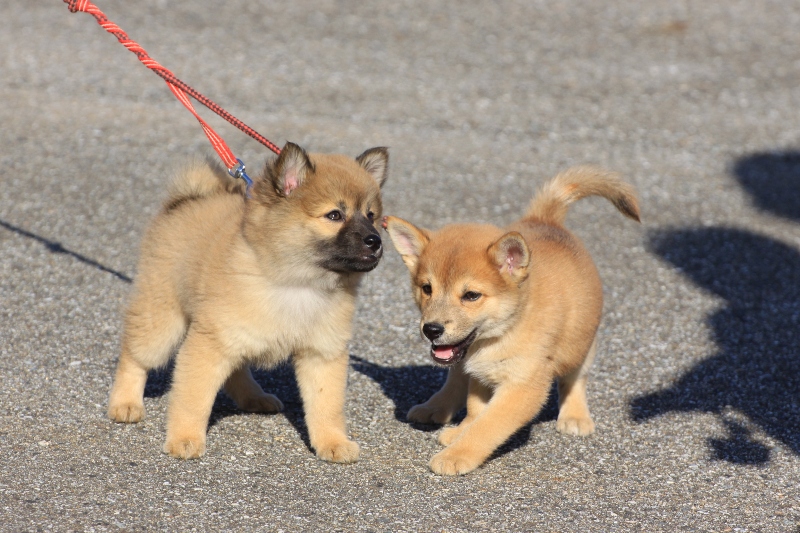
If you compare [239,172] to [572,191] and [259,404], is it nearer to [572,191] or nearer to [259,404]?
[259,404]

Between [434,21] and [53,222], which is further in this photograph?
[434,21]

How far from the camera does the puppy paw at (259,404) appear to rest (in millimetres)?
5039

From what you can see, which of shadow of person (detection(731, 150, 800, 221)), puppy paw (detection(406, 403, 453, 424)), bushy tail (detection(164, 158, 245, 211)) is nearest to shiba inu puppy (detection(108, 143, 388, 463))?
bushy tail (detection(164, 158, 245, 211))

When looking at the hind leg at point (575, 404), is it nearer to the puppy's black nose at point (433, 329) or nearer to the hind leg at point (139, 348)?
the puppy's black nose at point (433, 329)

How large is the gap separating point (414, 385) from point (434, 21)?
10.2m

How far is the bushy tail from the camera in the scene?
4.87 m

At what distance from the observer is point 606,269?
7.72 m

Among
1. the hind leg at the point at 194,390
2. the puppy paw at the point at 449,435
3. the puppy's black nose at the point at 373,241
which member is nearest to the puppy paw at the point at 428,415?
the puppy paw at the point at 449,435

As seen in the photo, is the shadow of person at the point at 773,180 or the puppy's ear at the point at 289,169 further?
the shadow of person at the point at 773,180

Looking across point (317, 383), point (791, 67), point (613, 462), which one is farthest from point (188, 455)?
point (791, 67)

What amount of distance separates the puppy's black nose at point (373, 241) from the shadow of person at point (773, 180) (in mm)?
6474

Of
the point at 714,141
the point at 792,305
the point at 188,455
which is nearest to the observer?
the point at 188,455

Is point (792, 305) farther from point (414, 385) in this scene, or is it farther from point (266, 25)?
point (266, 25)

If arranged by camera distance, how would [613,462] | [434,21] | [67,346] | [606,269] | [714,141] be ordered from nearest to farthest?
[613,462] → [67,346] → [606,269] → [714,141] → [434,21]
